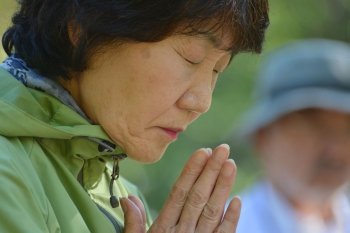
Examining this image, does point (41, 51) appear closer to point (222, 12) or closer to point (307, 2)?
point (222, 12)

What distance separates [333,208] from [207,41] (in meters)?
2.59

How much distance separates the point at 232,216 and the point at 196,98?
344mm

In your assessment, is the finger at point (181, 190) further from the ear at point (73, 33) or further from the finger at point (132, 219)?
the ear at point (73, 33)

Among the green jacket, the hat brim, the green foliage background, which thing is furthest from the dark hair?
the green foliage background

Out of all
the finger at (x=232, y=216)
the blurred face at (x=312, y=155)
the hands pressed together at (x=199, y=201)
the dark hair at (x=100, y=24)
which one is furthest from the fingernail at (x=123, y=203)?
the blurred face at (x=312, y=155)

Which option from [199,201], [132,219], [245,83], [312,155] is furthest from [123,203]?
[245,83]

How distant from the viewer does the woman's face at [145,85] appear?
2.28m

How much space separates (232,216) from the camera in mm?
2432

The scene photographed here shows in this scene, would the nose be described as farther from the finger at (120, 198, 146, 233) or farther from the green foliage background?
the green foliage background

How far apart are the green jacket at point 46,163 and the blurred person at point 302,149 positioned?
2.36 meters

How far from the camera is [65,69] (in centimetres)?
230

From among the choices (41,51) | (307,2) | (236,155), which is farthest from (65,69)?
(307,2)

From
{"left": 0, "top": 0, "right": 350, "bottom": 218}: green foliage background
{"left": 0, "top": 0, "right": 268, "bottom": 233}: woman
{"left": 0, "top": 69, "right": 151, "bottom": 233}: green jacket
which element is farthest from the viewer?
{"left": 0, "top": 0, "right": 350, "bottom": 218}: green foliage background

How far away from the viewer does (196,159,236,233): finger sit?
2393 millimetres
